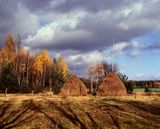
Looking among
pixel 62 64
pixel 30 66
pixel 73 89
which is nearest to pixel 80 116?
pixel 73 89

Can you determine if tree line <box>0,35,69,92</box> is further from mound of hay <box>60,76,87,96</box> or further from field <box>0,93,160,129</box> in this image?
field <box>0,93,160,129</box>

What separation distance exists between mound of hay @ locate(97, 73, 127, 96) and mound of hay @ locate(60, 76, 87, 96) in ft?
9.74

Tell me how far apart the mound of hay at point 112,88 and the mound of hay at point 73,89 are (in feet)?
9.74

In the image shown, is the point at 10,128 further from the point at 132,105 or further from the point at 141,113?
the point at 132,105

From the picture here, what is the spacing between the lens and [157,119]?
30.3 metres

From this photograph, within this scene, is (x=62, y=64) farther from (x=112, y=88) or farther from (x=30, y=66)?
(x=112, y=88)

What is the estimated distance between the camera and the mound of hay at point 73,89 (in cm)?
5878

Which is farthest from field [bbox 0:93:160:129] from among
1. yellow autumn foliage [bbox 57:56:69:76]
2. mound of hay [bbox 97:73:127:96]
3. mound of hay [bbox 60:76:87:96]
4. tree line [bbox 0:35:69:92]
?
yellow autumn foliage [bbox 57:56:69:76]

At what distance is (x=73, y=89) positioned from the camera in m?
59.1

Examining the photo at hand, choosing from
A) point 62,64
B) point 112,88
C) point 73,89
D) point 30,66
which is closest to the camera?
point 112,88

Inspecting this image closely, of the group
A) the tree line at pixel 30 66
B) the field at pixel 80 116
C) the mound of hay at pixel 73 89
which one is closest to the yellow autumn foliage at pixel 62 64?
the tree line at pixel 30 66

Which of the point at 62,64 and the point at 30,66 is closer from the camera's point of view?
the point at 30,66

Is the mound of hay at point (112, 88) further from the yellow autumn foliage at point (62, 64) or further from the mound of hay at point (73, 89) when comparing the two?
the yellow autumn foliage at point (62, 64)

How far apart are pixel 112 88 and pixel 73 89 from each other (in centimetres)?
643
